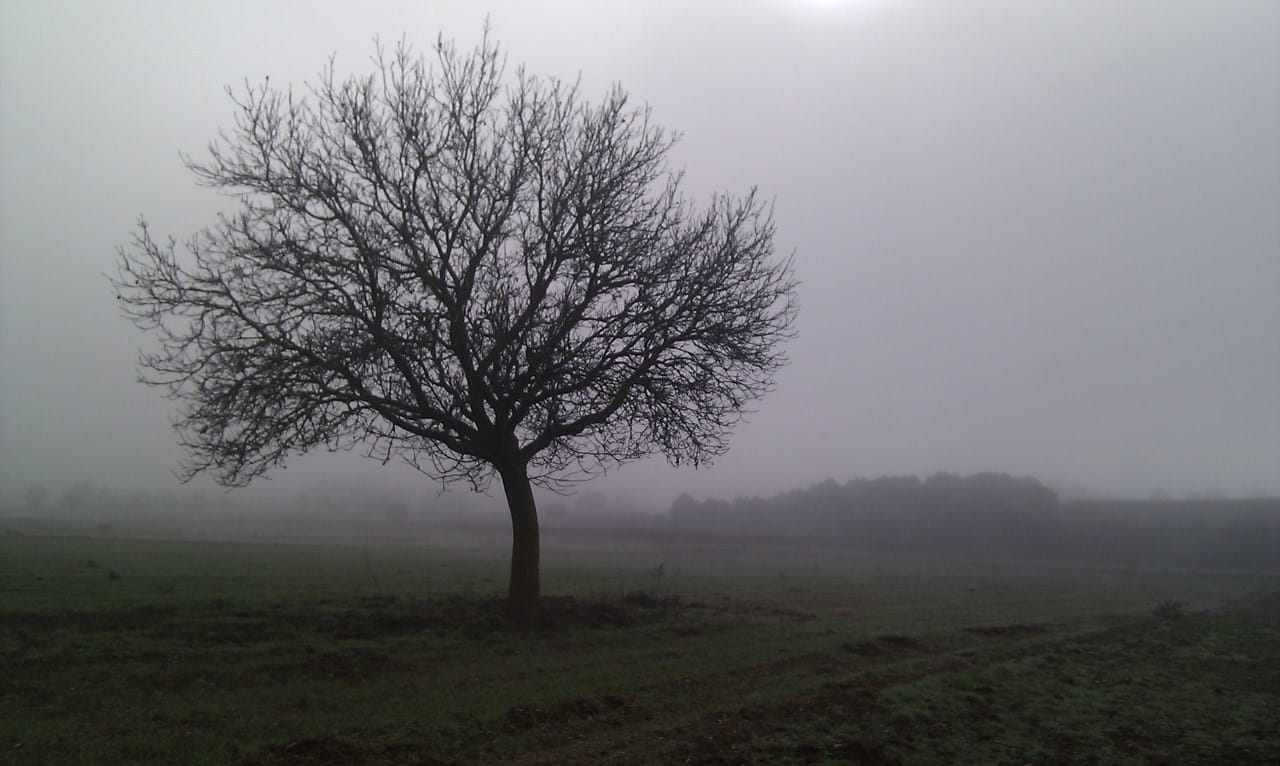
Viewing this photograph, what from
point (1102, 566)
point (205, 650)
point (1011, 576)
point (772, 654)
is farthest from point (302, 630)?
point (1102, 566)

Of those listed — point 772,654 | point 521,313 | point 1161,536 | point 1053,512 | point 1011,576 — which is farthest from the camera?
point 1053,512

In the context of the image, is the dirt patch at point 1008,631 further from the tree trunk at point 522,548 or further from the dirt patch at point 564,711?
the dirt patch at point 564,711

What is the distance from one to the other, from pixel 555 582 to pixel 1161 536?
175 feet

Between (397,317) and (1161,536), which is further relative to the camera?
(1161,536)

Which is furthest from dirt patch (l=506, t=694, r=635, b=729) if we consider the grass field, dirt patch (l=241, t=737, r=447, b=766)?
dirt patch (l=241, t=737, r=447, b=766)

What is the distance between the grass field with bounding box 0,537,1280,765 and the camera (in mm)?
9141

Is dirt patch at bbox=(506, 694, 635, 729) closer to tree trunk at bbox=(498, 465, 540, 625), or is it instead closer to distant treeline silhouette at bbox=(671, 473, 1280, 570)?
tree trunk at bbox=(498, 465, 540, 625)

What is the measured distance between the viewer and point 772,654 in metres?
15.1

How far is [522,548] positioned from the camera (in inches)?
684

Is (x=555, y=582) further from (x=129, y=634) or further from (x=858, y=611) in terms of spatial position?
(x=129, y=634)

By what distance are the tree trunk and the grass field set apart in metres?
0.45

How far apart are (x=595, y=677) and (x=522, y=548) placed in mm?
5262

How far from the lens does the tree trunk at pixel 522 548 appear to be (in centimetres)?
1716

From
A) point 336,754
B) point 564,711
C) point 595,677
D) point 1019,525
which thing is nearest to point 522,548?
point 595,677
